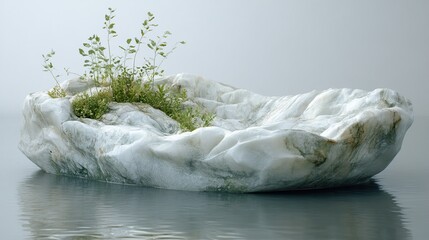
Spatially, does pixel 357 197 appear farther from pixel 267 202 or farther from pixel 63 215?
pixel 63 215

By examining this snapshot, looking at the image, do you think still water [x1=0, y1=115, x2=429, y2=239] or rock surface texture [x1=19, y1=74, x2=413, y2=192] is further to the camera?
rock surface texture [x1=19, y1=74, x2=413, y2=192]

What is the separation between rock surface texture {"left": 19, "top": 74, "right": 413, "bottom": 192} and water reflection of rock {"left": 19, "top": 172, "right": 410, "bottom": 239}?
249 mm

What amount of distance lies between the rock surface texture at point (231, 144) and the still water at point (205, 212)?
24 centimetres

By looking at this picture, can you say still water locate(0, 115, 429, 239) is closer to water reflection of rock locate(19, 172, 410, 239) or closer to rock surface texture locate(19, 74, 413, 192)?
water reflection of rock locate(19, 172, 410, 239)

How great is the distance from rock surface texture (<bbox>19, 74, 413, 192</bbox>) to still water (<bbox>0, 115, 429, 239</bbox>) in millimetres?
235

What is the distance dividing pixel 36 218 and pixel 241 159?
2740 millimetres

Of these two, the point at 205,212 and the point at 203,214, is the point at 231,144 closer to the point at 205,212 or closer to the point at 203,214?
the point at 205,212

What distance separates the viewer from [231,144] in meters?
10.6

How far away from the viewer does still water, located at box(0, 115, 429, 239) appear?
8125 millimetres

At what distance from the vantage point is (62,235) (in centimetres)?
795

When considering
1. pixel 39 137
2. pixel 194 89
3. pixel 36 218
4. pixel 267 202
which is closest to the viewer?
pixel 36 218

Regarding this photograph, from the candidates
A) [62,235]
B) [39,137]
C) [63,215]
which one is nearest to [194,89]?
[39,137]

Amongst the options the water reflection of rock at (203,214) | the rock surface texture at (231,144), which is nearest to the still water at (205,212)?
the water reflection of rock at (203,214)

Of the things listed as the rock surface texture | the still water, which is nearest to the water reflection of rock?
the still water
